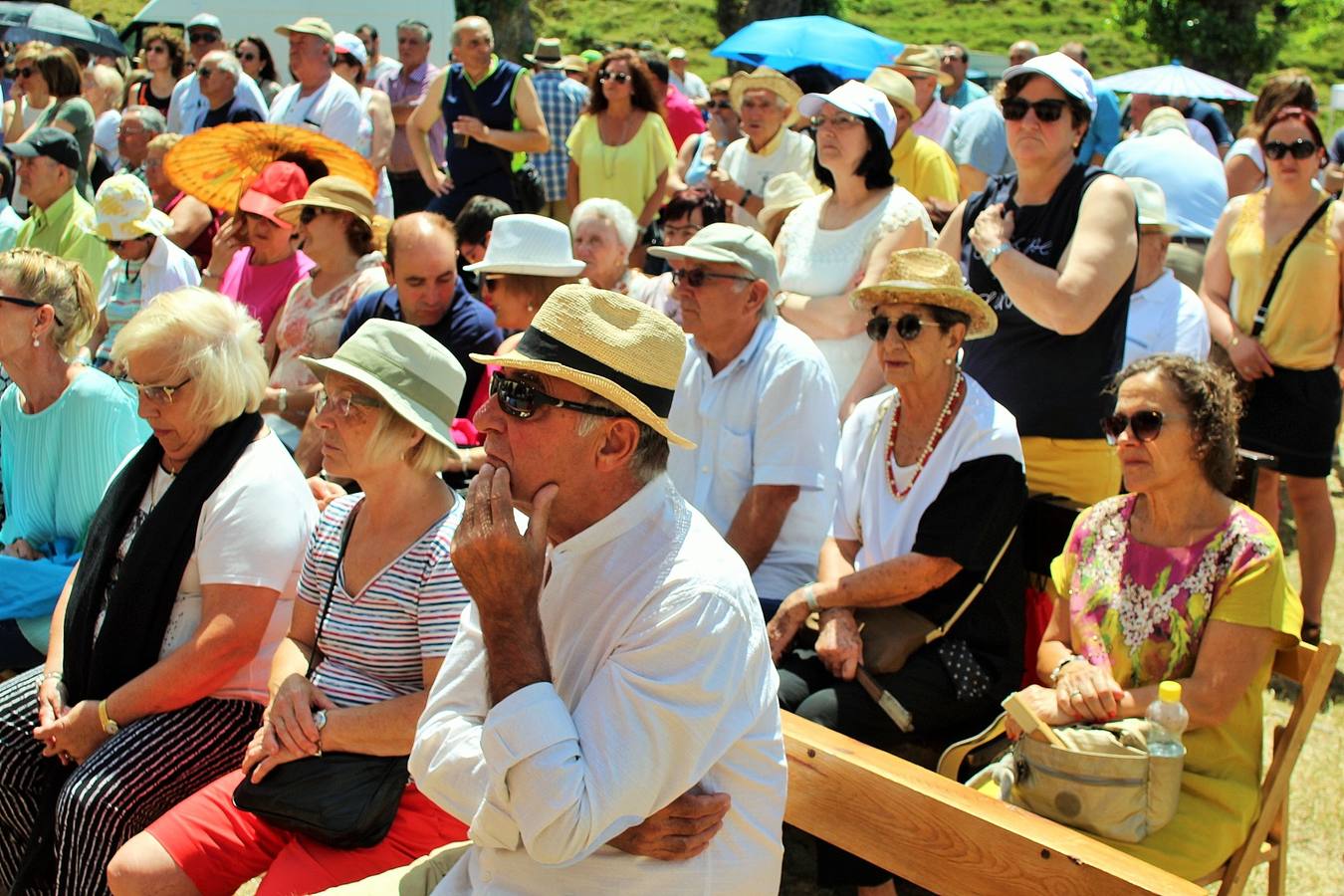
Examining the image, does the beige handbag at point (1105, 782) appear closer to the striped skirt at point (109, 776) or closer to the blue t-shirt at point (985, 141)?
the striped skirt at point (109, 776)

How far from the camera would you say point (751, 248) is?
396 cm

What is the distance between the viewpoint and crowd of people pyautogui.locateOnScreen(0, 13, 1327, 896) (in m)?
2.04

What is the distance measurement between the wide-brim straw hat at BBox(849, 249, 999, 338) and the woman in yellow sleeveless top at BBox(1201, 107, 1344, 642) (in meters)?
2.34

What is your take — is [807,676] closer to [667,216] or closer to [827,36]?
[667,216]

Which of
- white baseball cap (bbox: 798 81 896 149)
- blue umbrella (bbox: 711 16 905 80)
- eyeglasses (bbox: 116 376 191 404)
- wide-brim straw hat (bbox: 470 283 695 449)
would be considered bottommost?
blue umbrella (bbox: 711 16 905 80)

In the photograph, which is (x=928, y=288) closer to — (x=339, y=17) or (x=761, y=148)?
(x=761, y=148)

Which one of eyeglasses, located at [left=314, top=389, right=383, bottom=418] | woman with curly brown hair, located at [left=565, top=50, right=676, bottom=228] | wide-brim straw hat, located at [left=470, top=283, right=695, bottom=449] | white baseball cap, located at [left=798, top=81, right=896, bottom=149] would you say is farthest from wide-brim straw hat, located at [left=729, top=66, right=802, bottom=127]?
wide-brim straw hat, located at [left=470, top=283, right=695, bottom=449]

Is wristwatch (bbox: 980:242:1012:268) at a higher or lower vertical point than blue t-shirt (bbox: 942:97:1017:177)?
higher

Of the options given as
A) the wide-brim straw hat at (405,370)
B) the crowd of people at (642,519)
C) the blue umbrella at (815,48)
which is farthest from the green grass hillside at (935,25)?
the wide-brim straw hat at (405,370)

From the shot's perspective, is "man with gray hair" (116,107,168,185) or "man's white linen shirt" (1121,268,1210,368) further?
"man with gray hair" (116,107,168,185)

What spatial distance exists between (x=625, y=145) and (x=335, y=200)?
269 cm

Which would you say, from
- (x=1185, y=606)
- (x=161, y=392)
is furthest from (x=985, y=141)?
(x=161, y=392)

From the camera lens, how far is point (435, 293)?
4.90m

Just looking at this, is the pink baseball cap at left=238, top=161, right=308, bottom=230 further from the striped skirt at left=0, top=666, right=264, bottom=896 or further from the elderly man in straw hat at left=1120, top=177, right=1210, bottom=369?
the elderly man in straw hat at left=1120, top=177, right=1210, bottom=369
